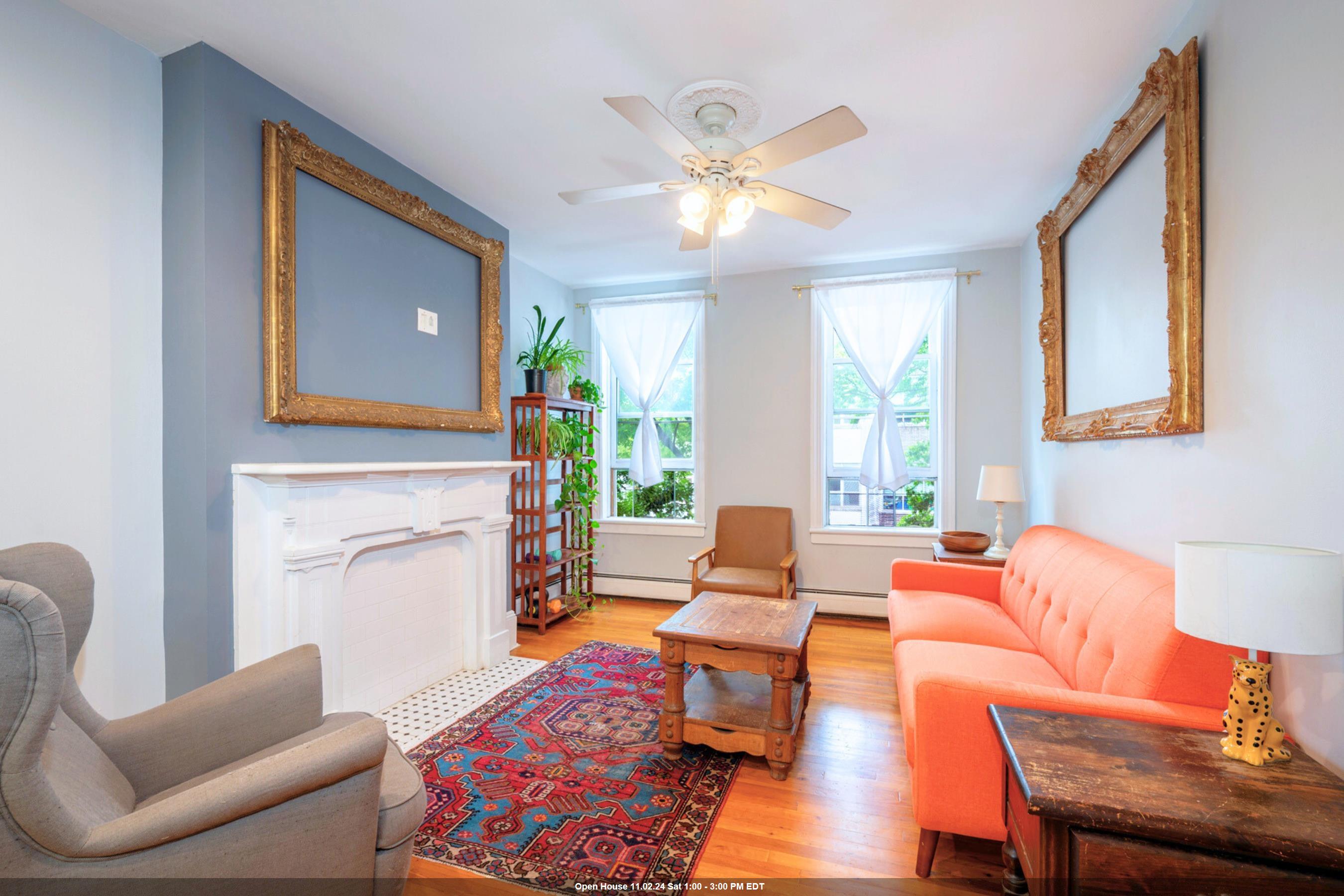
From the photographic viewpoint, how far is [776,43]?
6.95 feet

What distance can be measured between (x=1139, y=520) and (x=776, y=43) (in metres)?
2.26

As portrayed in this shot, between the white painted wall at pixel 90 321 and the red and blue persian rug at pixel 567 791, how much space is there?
117 cm

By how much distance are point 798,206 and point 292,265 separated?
6.81ft

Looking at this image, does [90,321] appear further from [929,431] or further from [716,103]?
[929,431]

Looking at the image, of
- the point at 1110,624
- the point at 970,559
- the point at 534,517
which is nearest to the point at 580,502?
the point at 534,517

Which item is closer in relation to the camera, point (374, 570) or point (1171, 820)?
point (1171, 820)

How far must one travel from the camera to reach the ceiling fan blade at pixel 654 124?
6.06 ft

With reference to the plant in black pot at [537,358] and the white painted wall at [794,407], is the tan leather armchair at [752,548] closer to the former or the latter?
the white painted wall at [794,407]

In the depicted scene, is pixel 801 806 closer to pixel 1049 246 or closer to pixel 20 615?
pixel 20 615

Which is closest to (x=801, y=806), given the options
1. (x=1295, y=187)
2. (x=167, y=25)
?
(x=1295, y=187)

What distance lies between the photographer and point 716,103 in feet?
7.79

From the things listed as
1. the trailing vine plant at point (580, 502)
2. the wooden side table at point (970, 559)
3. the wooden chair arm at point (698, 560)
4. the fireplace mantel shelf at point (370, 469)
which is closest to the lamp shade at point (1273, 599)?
the wooden side table at point (970, 559)

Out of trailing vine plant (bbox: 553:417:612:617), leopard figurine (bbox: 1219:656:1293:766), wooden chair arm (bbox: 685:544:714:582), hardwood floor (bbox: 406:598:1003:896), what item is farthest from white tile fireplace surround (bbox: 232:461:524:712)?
leopard figurine (bbox: 1219:656:1293:766)

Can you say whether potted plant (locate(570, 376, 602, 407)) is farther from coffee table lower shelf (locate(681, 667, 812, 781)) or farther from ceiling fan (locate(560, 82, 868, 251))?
coffee table lower shelf (locate(681, 667, 812, 781))
